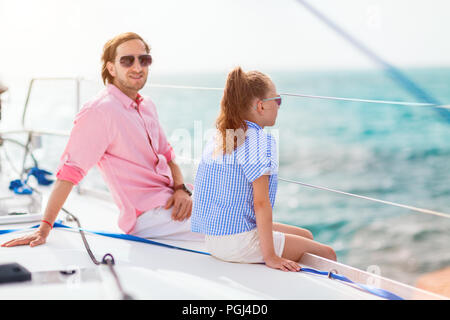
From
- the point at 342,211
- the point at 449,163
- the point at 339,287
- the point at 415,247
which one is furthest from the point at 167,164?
the point at 449,163

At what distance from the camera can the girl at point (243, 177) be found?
183 centimetres

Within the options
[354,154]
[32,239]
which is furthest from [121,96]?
[354,154]

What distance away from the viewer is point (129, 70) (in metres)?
2.29

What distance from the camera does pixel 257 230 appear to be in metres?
1.89

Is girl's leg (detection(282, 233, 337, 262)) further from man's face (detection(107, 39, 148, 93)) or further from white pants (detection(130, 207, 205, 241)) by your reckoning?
man's face (detection(107, 39, 148, 93))

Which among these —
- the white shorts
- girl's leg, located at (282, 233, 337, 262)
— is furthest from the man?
girl's leg, located at (282, 233, 337, 262)

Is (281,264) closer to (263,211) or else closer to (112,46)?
(263,211)

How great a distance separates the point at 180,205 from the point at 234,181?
1.58 feet

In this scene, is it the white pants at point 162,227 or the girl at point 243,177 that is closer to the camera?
the girl at point 243,177

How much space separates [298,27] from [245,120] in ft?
72.3

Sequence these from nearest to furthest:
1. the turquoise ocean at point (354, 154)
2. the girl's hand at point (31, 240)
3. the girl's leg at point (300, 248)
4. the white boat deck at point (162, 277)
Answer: the white boat deck at point (162, 277)
the girl's leg at point (300, 248)
the girl's hand at point (31, 240)
the turquoise ocean at point (354, 154)

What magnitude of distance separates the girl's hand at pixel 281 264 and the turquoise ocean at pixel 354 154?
9203 mm

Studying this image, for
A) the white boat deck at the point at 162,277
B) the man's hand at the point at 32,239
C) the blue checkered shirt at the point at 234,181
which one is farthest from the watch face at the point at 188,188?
the man's hand at the point at 32,239

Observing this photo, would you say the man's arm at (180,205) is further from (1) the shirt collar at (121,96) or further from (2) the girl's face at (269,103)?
(2) the girl's face at (269,103)
